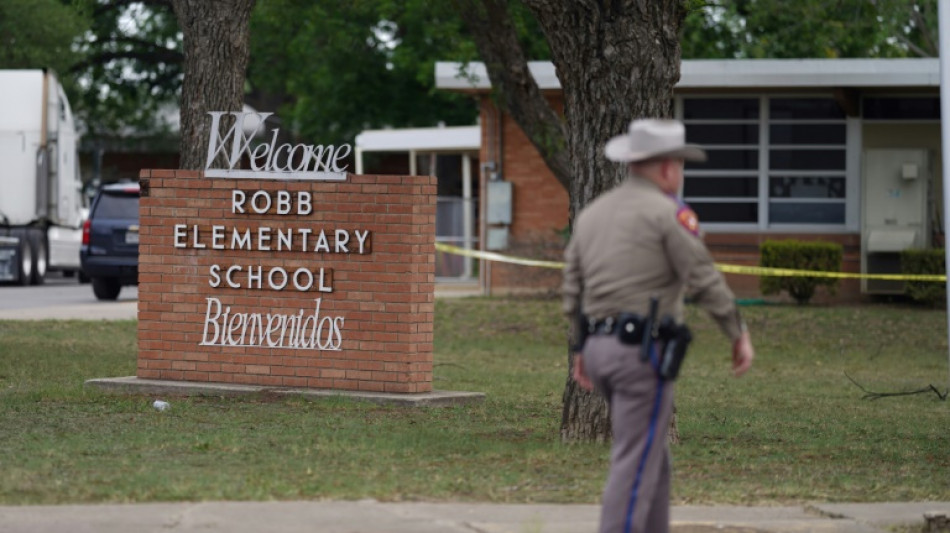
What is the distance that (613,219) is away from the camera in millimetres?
6371

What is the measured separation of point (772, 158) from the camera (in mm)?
25781

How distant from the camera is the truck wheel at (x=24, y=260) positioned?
30.3 meters

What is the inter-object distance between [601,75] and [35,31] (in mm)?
28858

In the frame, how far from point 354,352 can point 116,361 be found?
458 cm

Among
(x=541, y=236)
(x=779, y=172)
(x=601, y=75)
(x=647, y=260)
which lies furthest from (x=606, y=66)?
(x=779, y=172)

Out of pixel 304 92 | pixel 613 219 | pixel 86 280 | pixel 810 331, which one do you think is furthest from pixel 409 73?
pixel 613 219

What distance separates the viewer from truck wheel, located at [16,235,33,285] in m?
30.3

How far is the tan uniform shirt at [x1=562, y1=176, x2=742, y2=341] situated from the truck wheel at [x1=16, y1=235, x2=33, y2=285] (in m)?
25.5

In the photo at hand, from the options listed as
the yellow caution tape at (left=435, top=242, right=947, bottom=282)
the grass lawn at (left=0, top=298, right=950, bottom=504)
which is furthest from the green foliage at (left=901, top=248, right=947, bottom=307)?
the grass lawn at (left=0, top=298, right=950, bottom=504)

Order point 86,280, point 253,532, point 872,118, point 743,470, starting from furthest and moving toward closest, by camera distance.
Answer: point 86,280, point 872,118, point 743,470, point 253,532

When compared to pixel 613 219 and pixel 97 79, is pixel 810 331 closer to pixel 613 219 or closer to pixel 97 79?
pixel 613 219

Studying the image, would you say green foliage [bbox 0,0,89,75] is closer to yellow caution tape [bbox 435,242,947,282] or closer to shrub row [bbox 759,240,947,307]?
yellow caution tape [bbox 435,242,947,282]

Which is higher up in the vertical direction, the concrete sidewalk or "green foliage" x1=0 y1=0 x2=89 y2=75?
"green foliage" x1=0 y1=0 x2=89 y2=75

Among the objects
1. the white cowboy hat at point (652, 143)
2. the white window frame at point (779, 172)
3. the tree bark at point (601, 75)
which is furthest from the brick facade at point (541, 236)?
the white cowboy hat at point (652, 143)
